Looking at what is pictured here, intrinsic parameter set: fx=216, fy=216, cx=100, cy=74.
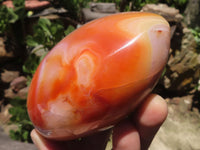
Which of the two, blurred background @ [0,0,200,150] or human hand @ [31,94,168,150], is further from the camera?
blurred background @ [0,0,200,150]

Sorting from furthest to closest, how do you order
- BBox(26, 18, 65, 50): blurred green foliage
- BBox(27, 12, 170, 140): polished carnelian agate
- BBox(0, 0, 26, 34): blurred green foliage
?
BBox(0, 0, 26, 34): blurred green foliage → BBox(26, 18, 65, 50): blurred green foliage → BBox(27, 12, 170, 140): polished carnelian agate

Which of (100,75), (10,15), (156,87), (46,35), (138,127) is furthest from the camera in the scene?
(156,87)

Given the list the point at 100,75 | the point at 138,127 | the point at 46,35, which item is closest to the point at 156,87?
the point at 46,35

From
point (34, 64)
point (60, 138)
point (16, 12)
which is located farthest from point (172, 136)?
point (16, 12)

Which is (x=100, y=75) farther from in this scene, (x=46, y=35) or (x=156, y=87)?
(x=156, y=87)

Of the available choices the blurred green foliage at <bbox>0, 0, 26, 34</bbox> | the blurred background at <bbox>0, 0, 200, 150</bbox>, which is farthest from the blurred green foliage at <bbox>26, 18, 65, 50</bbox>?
the blurred green foliage at <bbox>0, 0, 26, 34</bbox>

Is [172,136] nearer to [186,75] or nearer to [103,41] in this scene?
[186,75]

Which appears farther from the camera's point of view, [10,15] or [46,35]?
[10,15]

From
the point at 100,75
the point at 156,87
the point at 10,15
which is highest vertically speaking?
the point at 100,75

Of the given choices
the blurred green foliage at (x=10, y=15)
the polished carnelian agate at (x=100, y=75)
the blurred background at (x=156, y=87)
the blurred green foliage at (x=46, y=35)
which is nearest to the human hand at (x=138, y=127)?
the polished carnelian agate at (x=100, y=75)

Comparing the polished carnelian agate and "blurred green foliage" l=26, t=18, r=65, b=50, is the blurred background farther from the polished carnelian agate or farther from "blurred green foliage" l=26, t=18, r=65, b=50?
the polished carnelian agate
